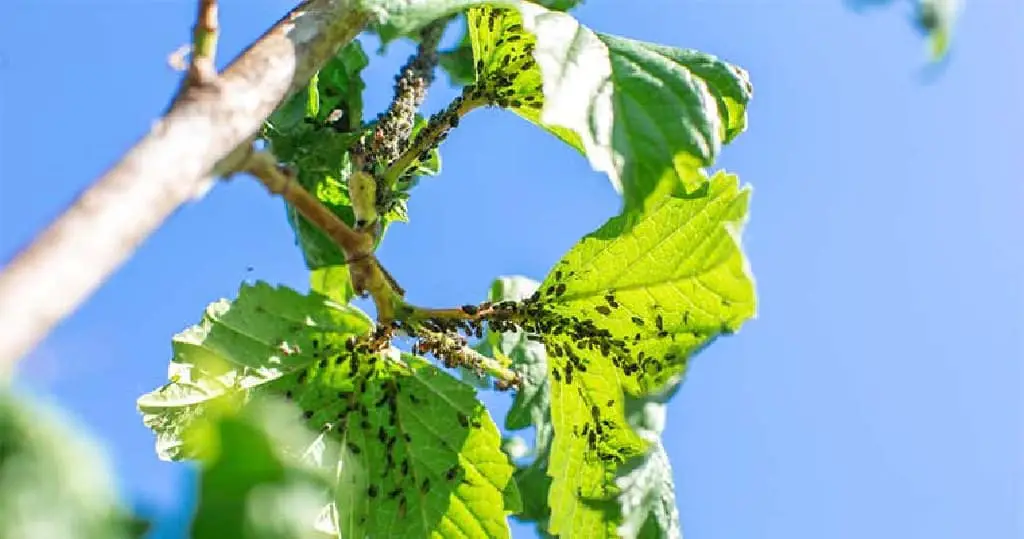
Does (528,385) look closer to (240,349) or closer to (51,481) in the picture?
(240,349)

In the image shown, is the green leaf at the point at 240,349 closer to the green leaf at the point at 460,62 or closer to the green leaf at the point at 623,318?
the green leaf at the point at 623,318

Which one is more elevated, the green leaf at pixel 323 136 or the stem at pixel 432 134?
the green leaf at pixel 323 136

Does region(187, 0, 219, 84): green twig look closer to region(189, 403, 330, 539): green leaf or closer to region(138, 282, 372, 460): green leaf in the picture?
region(189, 403, 330, 539): green leaf

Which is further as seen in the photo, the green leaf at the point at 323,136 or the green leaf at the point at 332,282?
the green leaf at the point at 332,282

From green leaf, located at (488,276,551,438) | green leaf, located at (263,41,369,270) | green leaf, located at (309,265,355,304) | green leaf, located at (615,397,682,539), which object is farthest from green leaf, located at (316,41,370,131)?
green leaf, located at (615,397,682,539)

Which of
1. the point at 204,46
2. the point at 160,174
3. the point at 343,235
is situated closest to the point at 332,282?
the point at 343,235

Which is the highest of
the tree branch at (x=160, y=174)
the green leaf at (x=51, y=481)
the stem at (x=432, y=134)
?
the stem at (x=432, y=134)

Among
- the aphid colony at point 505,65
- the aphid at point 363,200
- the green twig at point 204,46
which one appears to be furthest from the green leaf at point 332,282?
the green twig at point 204,46
